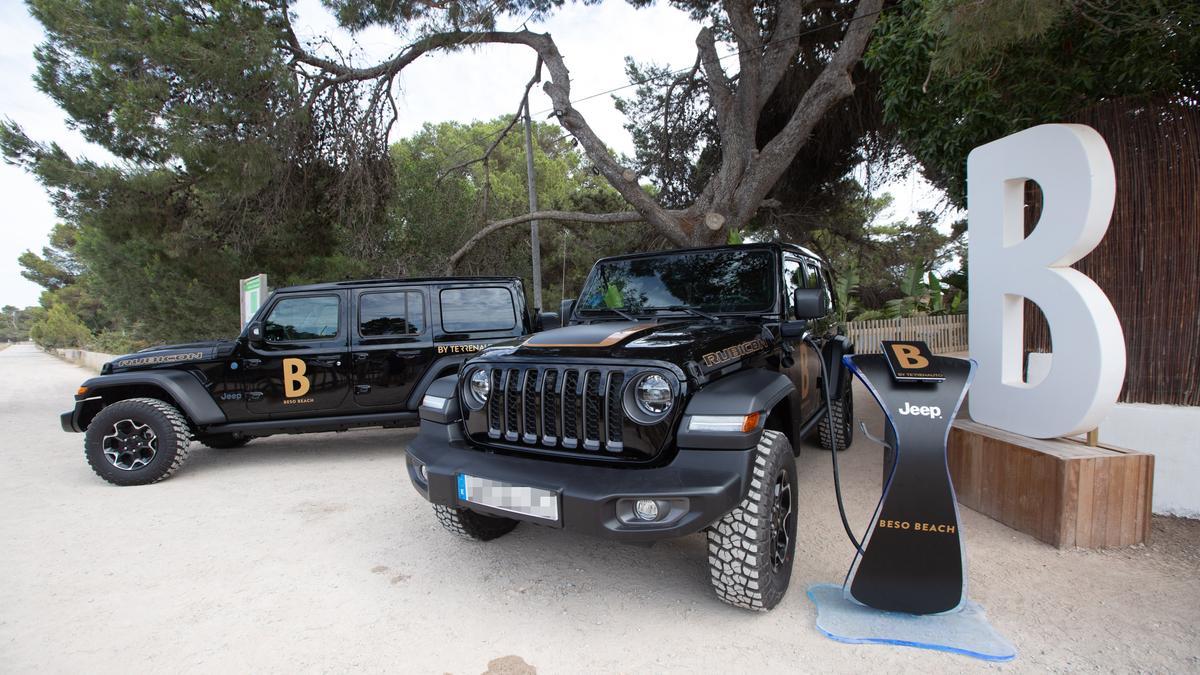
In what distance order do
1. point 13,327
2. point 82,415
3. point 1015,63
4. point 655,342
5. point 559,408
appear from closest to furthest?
1. point 559,408
2. point 655,342
3. point 1015,63
4. point 82,415
5. point 13,327

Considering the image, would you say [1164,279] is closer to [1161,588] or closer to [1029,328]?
[1029,328]

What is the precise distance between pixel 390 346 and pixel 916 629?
4.64 m

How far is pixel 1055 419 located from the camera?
3.53 meters

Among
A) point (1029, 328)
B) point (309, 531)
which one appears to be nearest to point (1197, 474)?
point (1029, 328)

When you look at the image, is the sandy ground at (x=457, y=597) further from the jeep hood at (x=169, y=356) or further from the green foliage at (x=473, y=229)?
the green foliage at (x=473, y=229)

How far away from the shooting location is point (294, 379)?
535 centimetres

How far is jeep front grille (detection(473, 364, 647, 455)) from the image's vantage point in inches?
103

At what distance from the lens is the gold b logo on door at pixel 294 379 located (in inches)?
210

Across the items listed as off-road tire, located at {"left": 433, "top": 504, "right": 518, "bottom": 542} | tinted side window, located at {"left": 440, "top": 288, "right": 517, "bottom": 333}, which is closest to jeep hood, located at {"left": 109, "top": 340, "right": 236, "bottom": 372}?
tinted side window, located at {"left": 440, "top": 288, "right": 517, "bottom": 333}

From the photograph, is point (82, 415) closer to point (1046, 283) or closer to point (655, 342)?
point (655, 342)

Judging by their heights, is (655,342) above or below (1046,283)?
below

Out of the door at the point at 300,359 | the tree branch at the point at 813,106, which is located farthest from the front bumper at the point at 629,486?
the tree branch at the point at 813,106

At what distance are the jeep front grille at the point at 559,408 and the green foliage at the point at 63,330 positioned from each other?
1664 inches

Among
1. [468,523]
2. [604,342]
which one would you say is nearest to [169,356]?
[468,523]
